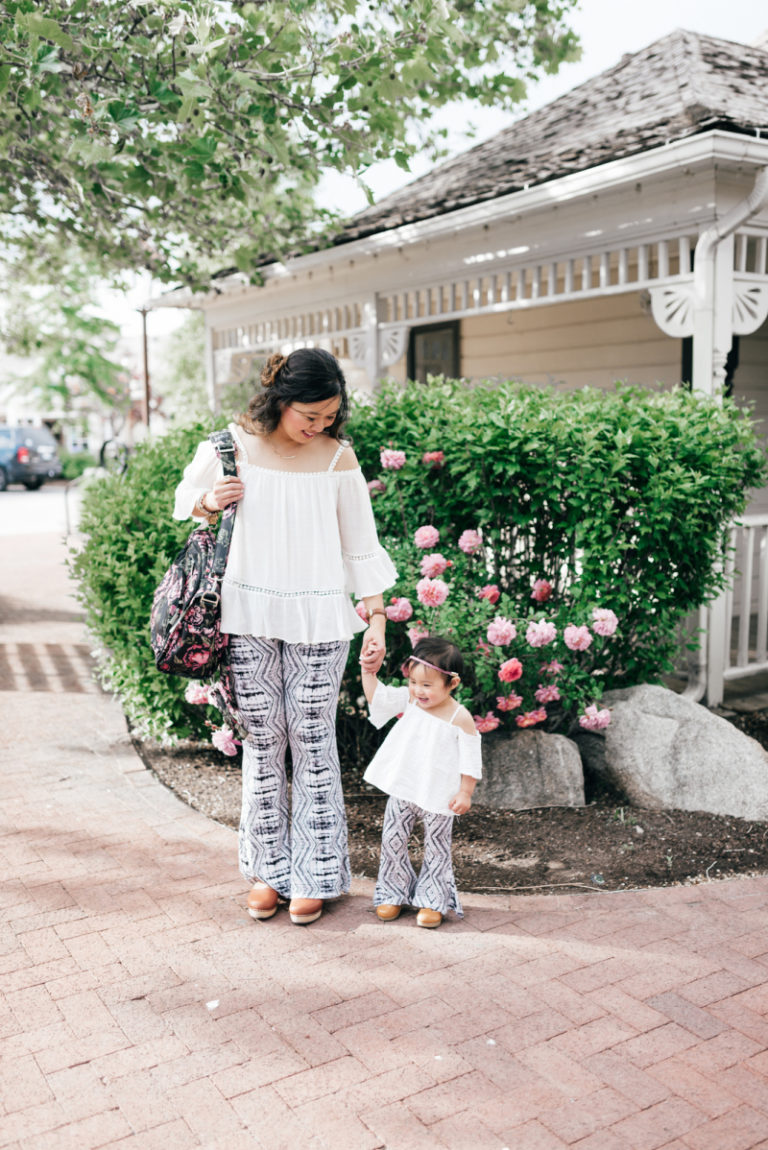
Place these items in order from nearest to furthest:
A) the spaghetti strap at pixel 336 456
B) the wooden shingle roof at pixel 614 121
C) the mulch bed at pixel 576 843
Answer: the spaghetti strap at pixel 336 456
the mulch bed at pixel 576 843
the wooden shingle roof at pixel 614 121

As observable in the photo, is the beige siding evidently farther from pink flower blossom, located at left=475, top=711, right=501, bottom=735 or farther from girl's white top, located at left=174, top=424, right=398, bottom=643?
girl's white top, located at left=174, top=424, right=398, bottom=643

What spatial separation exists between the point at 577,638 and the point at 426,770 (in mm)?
1283

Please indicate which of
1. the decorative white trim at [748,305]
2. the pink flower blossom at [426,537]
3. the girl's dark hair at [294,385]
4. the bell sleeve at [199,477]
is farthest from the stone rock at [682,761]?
the decorative white trim at [748,305]

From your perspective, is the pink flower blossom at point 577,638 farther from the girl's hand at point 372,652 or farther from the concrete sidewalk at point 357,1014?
the girl's hand at point 372,652

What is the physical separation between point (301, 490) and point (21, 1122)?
192 cm

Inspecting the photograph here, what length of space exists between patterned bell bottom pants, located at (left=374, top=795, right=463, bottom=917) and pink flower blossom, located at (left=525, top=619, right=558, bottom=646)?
43.5 inches

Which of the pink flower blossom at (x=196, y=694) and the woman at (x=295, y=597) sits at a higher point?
the woman at (x=295, y=597)

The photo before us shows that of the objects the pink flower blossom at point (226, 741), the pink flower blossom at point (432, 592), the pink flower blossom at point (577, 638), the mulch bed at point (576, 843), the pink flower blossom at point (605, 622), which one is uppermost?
the pink flower blossom at point (432, 592)

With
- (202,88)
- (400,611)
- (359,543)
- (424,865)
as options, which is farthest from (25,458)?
(424,865)

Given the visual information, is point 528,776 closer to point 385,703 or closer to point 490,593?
point 490,593

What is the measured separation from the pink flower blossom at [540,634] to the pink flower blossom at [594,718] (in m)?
0.42

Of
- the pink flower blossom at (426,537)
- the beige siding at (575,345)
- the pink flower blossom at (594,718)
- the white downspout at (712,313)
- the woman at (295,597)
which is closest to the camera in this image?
the woman at (295,597)

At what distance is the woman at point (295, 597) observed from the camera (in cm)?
327

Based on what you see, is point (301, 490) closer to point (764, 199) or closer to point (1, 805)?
point (1, 805)
